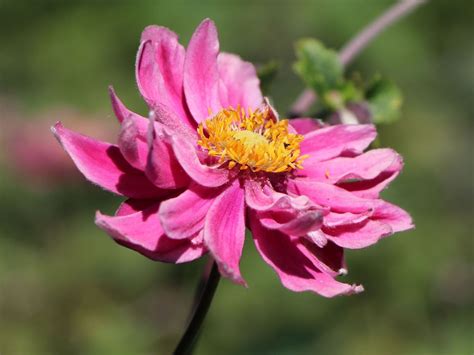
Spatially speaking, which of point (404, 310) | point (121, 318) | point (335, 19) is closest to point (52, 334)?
point (121, 318)

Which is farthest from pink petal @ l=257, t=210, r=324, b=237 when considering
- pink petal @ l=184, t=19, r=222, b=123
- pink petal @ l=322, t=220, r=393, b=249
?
pink petal @ l=184, t=19, r=222, b=123

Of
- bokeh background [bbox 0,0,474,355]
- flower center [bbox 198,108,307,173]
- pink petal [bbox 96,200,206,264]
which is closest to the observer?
pink petal [bbox 96,200,206,264]

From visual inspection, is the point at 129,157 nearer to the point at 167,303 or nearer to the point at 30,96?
the point at 167,303

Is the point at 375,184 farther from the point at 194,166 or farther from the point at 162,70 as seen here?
the point at 162,70

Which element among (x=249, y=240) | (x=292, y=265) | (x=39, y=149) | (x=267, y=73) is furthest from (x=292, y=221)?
(x=39, y=149)

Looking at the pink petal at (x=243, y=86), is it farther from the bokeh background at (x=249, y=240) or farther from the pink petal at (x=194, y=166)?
the bokeh background at (x=249, y=240)

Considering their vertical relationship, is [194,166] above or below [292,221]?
above

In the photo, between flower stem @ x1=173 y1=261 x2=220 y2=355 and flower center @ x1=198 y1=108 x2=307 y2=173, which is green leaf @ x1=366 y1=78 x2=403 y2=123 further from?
flower stem @ x1=173 y1=261 x2=220 y2=355
